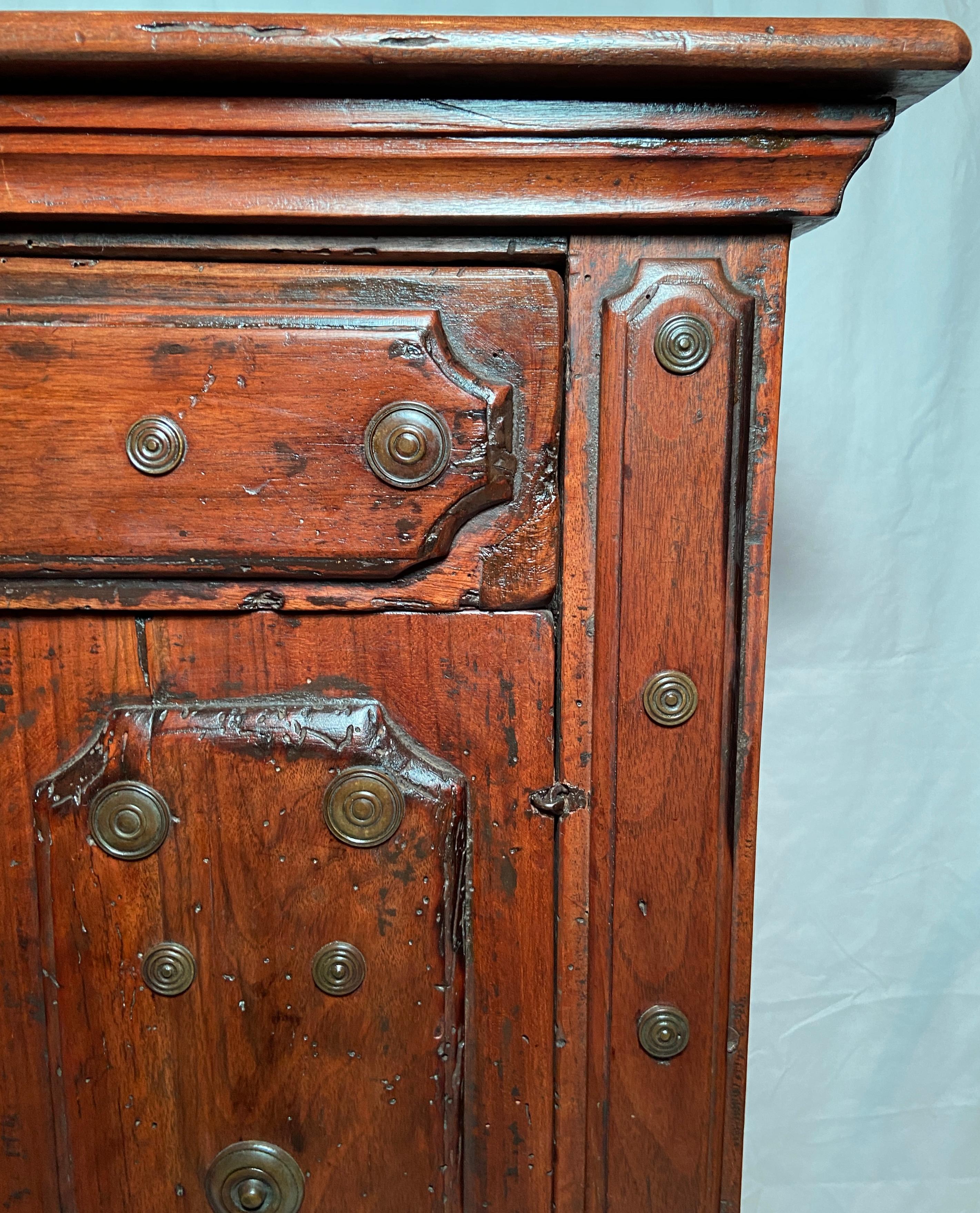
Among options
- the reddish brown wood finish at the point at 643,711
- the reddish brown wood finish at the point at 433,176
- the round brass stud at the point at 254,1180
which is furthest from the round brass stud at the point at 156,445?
the round brass stud at the point at 254,1180

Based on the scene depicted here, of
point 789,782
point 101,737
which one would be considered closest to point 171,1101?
point 101,737

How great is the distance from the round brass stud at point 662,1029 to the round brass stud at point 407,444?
0.36 metres

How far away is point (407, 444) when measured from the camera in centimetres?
55

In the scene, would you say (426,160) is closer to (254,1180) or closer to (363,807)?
(363,807)

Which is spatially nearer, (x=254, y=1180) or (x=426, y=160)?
(x=426, y=160)

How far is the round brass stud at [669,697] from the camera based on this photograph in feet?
1.96

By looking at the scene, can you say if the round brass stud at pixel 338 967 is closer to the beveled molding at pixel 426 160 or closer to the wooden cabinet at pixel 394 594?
the wooden cabinet at pixel 394 594

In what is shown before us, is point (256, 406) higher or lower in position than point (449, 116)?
lower

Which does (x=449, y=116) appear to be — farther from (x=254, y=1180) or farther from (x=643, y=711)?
(x=254, y=1180)

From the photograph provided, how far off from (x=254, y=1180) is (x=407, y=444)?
0.47 metres

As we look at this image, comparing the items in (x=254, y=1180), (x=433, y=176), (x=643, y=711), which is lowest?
(x=254, y=1180)

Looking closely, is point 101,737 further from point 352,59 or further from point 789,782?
point 789,782

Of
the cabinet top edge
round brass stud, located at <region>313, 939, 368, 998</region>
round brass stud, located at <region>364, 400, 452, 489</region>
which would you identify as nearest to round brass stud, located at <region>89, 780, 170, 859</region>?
round brass stud, located at <region>313, 939, 368, 998</region>

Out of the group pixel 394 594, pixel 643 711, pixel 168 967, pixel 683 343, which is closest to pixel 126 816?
pixel 168 967
